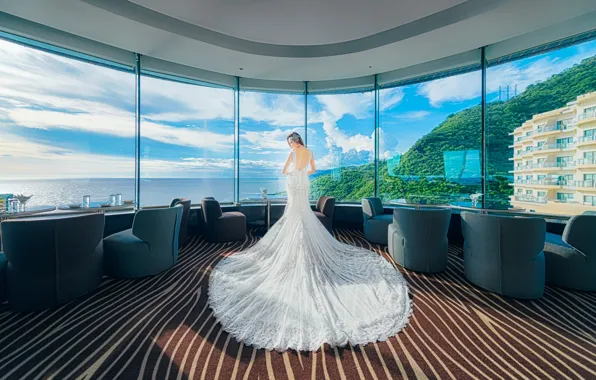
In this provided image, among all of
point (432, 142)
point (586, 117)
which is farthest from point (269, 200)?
point (586, 117)

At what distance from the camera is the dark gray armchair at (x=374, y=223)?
4.92 m

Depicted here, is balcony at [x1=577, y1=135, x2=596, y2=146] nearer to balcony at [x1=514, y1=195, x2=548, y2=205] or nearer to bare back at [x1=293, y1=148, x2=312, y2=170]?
balcony at [x1=514, y1=195, x2=548, y2=205]

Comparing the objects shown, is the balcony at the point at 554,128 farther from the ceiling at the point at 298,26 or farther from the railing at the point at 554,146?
the ceiling at the point at 298,26

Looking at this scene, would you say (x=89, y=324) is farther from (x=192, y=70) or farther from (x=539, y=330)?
(x=192, y=70)

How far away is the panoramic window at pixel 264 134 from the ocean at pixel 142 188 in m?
0.03

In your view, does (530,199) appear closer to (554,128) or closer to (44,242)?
(554,128)

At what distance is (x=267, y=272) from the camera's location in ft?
10.3

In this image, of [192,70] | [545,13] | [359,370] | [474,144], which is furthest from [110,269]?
[545,13]

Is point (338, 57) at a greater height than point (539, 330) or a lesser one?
greater

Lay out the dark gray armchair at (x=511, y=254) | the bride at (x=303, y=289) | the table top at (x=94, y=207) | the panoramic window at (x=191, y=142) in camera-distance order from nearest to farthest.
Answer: the bride at (x=303, y=289) < the dark gray armchair at (x=511, y=254) < the table top at (x=94, y=207) < the panoramic window at (x=191, y=142)

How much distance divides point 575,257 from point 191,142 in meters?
7.18

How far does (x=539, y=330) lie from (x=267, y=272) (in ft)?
8.93

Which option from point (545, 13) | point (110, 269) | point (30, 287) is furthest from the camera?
point (545, 13)

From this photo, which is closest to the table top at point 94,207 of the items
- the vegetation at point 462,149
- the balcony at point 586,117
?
the vegetation at point 462,149
